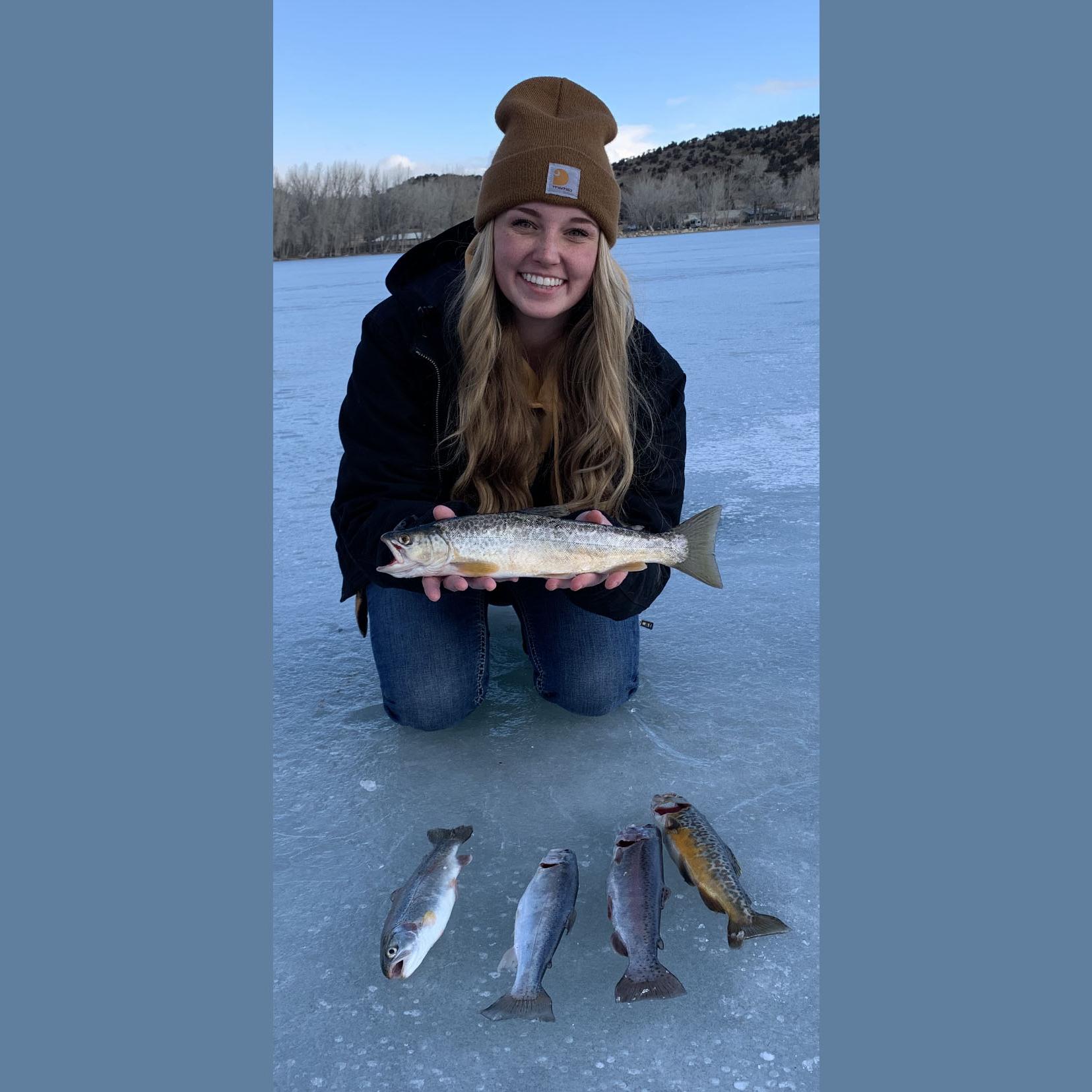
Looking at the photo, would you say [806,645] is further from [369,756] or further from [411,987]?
[411,987]

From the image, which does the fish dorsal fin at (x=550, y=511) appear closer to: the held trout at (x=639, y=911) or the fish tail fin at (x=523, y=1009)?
the held trout at (x=639, y=911)

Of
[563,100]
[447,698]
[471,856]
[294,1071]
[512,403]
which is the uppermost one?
[563,100]

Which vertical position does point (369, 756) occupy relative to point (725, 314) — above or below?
below

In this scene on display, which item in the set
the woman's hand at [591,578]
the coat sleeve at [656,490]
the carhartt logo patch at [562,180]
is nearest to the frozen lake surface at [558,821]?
the coat sleeve at [656,490]

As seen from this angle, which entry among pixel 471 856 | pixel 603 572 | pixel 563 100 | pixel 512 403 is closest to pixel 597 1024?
pixel 471 856

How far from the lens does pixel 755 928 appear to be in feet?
6.79

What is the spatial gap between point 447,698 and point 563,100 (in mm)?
1848

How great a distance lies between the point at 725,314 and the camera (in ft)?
37.1

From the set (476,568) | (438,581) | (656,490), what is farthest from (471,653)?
(656,490)

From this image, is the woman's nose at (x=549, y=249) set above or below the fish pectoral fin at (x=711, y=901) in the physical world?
above

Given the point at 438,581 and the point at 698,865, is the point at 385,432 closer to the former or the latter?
the point at 438,581

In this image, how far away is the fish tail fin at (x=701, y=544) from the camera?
8.82 ft

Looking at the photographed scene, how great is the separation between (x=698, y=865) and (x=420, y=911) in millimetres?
651

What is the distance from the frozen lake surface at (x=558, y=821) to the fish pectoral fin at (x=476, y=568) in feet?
2.08
